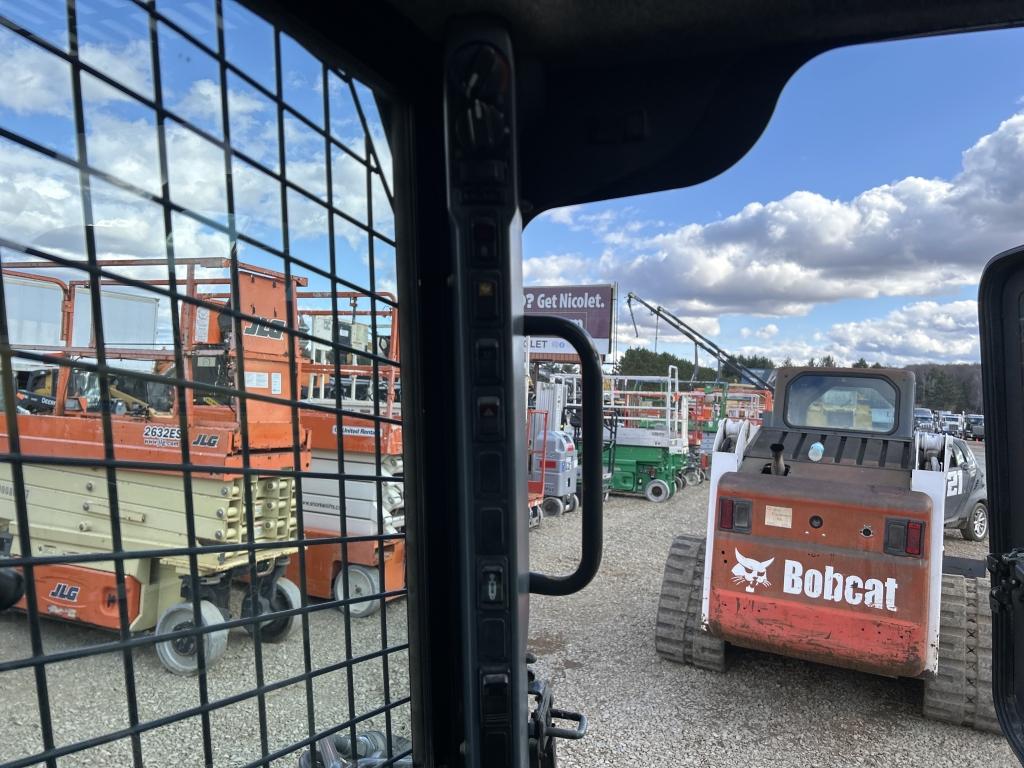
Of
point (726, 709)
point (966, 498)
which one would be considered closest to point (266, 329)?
point (726, 709)

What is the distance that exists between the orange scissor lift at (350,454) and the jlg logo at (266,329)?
71 mm

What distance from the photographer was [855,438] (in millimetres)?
4730

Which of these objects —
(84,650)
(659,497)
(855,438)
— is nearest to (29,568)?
(84,650)

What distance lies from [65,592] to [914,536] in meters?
3.91

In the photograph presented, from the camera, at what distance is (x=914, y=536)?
364cm

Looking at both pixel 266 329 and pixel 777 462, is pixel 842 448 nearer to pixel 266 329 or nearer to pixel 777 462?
pixel 777 462

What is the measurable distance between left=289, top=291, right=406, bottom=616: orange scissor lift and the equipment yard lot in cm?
11

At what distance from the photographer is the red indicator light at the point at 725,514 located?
4129 mm

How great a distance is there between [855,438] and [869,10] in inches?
161

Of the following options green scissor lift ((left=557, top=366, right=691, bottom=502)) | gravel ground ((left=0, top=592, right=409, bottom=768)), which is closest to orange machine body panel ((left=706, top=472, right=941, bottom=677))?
gravel ground ((left=0, top=592, right=409, bottom=768))

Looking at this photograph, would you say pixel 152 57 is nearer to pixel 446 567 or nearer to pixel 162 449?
pixel 162 449

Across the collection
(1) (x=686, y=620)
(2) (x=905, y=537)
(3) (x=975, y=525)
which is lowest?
(3) (x=975, y=525)

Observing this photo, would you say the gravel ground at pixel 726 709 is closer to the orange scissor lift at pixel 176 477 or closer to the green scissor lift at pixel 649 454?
the orange scissor lift at pixel 176 477

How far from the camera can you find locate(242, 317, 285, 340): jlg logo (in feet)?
4.18
